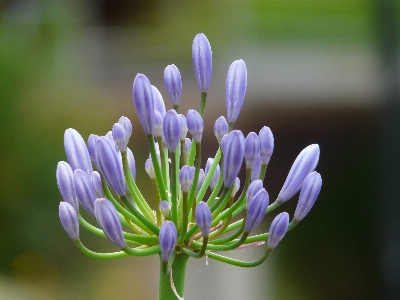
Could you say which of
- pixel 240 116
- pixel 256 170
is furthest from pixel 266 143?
pixel 240 116

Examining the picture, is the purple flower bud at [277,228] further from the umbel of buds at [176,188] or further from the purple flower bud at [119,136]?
the purple flower bud at [119,136]

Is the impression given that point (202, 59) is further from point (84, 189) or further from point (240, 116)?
point (240, 116)

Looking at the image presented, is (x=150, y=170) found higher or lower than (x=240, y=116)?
lower

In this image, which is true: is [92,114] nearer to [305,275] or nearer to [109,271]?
[109,271]

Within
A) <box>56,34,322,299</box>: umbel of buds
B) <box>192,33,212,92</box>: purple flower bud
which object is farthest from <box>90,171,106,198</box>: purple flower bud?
<box>192,33,212,92</box>: purple flower bud

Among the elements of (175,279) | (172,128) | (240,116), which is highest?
(240,116)

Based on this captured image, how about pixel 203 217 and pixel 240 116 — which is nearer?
pixel 203 217

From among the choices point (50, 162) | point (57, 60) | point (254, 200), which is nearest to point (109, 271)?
point (50, 162)

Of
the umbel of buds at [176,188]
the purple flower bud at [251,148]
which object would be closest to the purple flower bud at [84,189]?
the umbel of buds at [176,188]
